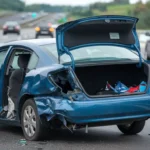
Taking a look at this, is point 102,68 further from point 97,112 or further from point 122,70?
point 97,112

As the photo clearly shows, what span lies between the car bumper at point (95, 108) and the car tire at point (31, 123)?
153 millimetres

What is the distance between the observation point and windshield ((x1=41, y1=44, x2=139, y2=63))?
824 cm

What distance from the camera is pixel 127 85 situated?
885 centimetres

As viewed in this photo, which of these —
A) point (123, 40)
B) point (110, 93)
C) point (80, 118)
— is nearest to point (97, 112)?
point (80, 118)

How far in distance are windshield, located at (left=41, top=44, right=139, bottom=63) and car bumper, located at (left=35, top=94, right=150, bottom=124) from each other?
0.65 metres

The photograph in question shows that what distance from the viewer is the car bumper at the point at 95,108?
761 cm

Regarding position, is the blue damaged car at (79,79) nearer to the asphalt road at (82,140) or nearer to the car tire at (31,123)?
the car tire at (31,123)

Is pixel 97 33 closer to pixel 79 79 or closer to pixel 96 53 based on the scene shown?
pixel 96 53

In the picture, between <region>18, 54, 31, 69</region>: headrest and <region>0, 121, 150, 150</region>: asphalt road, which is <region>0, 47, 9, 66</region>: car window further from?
<region>0, 121, 150, 150</region>: asphalt road

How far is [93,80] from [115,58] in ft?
1.57

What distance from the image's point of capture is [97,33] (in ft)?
27.7

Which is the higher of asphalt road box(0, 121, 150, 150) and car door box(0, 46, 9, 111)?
car door box(0, 46, 9, 111)

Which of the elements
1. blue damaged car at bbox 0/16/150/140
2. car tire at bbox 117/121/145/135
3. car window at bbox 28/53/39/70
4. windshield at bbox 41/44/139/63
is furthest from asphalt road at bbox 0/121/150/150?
windshield at bbox 41/44/139/63

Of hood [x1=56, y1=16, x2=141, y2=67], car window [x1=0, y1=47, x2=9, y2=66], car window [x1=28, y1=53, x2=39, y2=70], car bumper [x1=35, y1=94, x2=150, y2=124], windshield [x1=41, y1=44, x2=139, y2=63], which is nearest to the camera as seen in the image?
car bumper [x1=35, y1=94, x2=150, y2=124]
